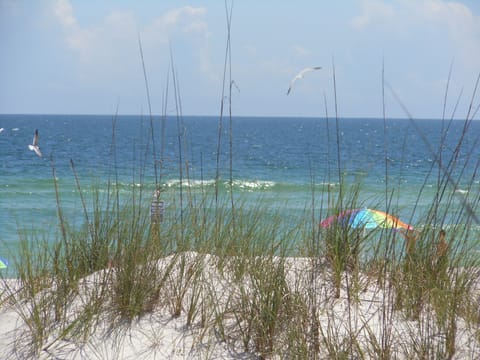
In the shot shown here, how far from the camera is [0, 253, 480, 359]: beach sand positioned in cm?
208

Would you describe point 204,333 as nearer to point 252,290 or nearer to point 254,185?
point 252,290

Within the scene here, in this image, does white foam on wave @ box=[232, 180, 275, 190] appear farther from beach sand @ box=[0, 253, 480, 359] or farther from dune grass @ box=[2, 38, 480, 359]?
beach sand @ box=[0, 253, 480, 359]

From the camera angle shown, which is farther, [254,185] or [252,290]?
[254,185]

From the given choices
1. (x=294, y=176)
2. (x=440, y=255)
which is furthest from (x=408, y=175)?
(x=440, y=255)

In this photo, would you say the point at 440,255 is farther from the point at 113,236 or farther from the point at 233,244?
the point at 113,236

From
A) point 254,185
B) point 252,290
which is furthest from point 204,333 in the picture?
point 254,185

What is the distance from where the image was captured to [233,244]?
8.85 ft

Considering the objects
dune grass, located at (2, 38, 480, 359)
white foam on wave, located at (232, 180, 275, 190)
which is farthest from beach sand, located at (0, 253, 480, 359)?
white foam on wave, located at (232, 180, 275, 190)

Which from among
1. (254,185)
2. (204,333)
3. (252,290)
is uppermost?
(252,290)

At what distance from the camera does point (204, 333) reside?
2215 millimetres

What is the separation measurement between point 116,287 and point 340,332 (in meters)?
0.86

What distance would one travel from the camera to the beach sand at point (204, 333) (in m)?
2.08

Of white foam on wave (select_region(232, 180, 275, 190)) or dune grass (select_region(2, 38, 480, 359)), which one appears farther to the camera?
white foam on wave (select_region(232, 180, 275, 190))

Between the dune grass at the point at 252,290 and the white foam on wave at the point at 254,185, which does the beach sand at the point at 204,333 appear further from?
the white foam on wave at the point at 254,185
